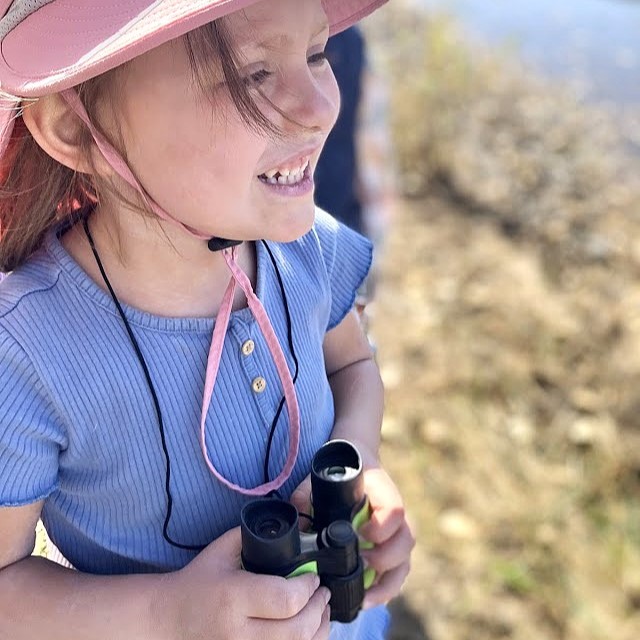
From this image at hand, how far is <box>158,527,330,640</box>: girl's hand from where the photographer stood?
3.44 feet

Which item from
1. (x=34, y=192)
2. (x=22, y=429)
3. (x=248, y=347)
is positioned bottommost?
(x=248, y=347)

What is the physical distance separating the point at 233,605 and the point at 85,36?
65 cm

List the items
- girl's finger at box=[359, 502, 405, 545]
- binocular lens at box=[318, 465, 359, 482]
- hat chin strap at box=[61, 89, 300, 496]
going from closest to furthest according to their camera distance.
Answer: hat chin strap at box=[61, 89, 300, 496], binocular lens at box=[318, 465, 359, 482], girl's finger at box=[359, 502, 405, 545]

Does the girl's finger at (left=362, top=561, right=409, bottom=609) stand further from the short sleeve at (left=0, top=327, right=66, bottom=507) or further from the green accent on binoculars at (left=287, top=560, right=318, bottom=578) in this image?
the short sleeve at (left=0, top=327, right=66, bottom=507)

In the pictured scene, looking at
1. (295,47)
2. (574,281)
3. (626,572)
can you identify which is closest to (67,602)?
(295,47)

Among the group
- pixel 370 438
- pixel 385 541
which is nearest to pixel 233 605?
pixel 385 541

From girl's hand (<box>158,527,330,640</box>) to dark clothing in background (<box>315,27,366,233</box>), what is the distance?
1.39 metres

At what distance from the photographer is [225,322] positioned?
114cm

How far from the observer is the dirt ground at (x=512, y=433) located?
2213mm

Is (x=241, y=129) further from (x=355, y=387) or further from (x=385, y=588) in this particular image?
(x=385, y=588)

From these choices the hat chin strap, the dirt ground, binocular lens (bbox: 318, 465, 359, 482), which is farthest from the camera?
the dirt ground

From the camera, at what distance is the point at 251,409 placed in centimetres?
118

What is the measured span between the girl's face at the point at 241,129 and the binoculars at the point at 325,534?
301 millimetres

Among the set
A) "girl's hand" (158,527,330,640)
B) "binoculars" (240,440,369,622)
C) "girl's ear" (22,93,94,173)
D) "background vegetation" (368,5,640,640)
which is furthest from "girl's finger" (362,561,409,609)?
"background vegetation" (368,5,640,640)
